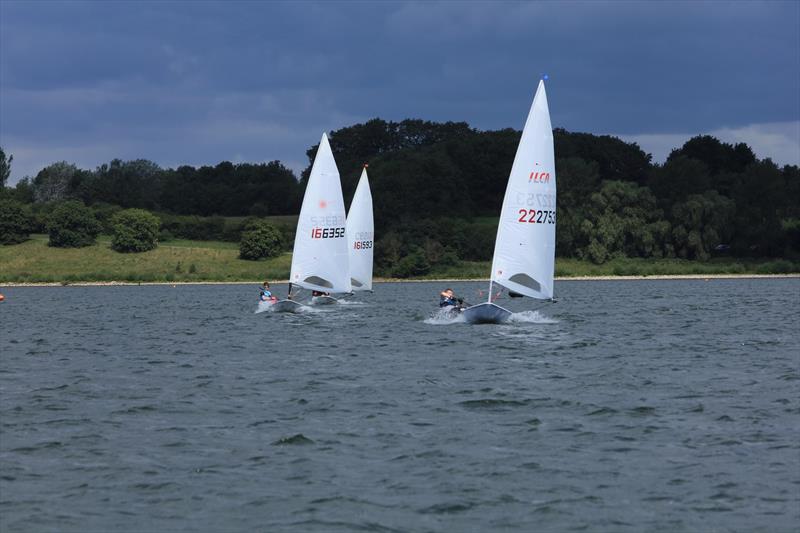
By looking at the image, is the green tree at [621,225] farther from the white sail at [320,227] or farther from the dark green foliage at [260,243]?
the white sail at [320,227]

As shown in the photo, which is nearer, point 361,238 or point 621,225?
point 361,238

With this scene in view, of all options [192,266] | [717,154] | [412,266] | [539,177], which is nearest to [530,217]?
[539,177]

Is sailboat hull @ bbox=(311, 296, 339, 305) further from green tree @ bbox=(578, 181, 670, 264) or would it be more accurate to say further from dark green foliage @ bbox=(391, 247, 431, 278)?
green tree @ bbox=(578, 181, 670, 264)

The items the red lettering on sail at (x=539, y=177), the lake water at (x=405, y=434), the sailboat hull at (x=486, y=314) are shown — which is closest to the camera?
the lake water at (x=405, y=434)

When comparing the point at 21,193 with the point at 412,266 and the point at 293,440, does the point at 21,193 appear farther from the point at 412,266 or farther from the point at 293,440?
the point at 293,440

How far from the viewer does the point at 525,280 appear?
40.7 meters

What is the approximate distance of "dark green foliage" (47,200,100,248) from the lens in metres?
125

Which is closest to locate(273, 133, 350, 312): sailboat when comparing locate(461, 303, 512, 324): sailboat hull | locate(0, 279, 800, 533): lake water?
locate(461, 303, 512, 324): sailboat hull

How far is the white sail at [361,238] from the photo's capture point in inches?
2507

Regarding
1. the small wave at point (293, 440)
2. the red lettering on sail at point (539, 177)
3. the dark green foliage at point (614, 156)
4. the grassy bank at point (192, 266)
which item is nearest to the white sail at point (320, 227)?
the red lettering on sail at point (539, 177)

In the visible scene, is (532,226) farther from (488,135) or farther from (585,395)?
(488,135)

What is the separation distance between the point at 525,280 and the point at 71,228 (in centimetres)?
9740

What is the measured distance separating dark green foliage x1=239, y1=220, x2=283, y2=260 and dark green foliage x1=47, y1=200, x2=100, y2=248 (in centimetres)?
1980

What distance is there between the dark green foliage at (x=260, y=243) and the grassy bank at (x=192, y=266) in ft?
4.29
